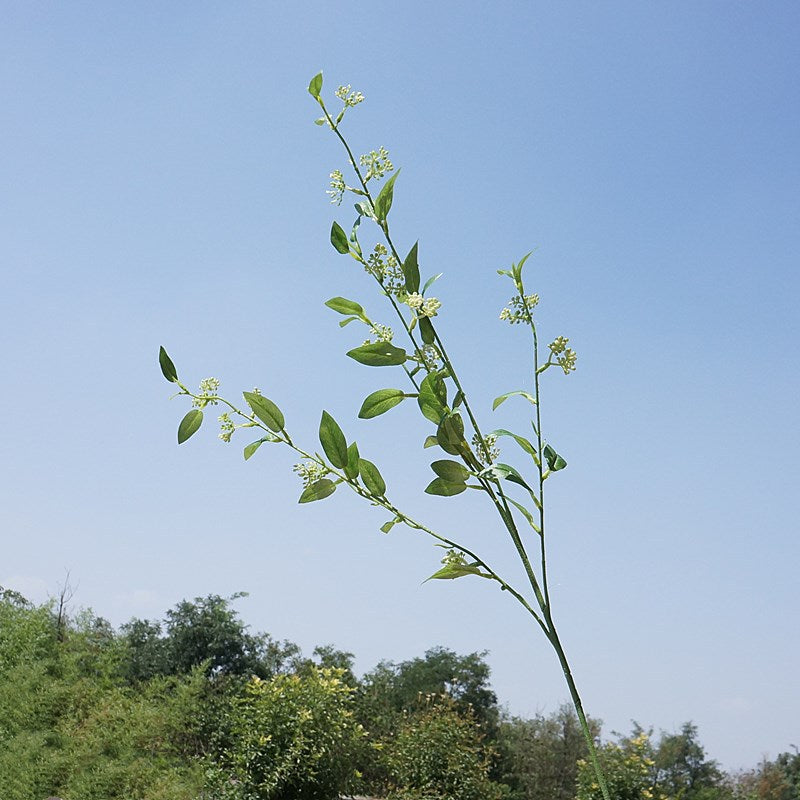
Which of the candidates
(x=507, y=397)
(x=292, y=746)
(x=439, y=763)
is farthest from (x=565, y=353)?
(x=439, y=763)

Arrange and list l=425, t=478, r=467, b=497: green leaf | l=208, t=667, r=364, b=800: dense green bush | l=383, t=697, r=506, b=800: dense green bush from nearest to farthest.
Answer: l=425, t=478, r=467, b=497: green leaf
l=208, t=667, r=364, b=800: dense green bush
l=383, t=697, r=506, b=800: dense green bush

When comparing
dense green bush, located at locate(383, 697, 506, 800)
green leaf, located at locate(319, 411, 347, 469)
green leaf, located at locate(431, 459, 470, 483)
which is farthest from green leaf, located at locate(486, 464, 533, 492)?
dense green bush, located at locate(383, 697, 506, 800)

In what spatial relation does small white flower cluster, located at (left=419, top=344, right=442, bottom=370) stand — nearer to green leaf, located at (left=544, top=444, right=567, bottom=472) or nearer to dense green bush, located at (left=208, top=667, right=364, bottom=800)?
green leaf, located at (left=544, top=444, right=567, bottom=472)

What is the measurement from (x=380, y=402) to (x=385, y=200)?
0.59ft

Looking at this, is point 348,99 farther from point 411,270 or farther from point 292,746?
point 292,746

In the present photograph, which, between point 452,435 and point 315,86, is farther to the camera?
point 315,86

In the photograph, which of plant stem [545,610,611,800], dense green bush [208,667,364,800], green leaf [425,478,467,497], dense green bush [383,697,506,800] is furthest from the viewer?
dense green bush [383,697,506,800]

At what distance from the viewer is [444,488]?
2.26 ft

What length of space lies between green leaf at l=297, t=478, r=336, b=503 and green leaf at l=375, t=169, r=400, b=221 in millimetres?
238

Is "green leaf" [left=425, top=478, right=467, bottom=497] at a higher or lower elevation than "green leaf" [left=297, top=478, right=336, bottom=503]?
lower

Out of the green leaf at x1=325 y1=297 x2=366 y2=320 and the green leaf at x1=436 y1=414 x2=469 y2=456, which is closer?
the green leaf at x1=436 y1=414 x2=469 y2=456

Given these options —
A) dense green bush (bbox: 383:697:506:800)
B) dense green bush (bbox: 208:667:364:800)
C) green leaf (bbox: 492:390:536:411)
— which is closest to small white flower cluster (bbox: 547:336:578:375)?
green leaf (bbox: 492:390:536:411)

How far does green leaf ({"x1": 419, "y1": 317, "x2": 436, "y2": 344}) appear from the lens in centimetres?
71

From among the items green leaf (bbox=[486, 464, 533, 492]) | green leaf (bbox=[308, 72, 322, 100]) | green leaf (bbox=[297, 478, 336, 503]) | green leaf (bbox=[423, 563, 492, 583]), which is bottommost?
green leaf (bbox=[423, 563, 492, 583])
